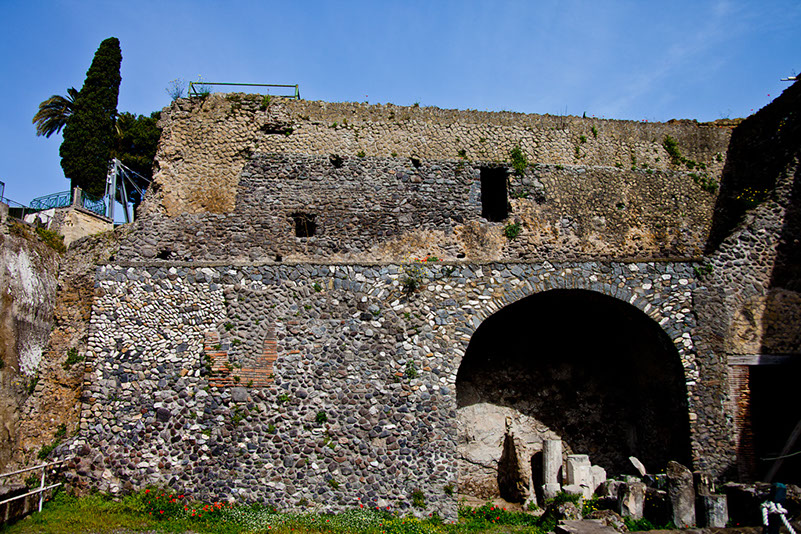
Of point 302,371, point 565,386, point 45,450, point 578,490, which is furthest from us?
point 565,386

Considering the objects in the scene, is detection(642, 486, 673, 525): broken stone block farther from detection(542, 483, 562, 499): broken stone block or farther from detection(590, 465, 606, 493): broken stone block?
detection(542, 483, 562, 499): broken stone block

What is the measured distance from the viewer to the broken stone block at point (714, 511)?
932 cm

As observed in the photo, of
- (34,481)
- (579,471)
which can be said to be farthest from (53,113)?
(579,471)

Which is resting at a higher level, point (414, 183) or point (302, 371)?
point (414, 183)

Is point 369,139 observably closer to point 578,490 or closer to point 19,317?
point 19,317

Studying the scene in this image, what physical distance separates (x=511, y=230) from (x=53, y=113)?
72.3 ft

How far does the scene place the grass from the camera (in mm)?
8836

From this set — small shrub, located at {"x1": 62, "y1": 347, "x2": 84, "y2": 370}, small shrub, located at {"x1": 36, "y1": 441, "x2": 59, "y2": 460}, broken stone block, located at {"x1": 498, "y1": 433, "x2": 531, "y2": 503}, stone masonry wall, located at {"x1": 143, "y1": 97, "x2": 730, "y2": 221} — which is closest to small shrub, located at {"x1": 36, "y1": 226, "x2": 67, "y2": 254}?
stone masonry wall, located at {"x1": 143, "y1": 97, "x2": 730, "y2": 221}

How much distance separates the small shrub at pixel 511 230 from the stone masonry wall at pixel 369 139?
7.02 ft

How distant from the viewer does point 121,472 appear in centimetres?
989

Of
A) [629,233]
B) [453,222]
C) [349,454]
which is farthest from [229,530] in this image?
[629,233]

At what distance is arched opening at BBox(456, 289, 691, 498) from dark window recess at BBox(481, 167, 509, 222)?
13.7ft

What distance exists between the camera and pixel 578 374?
1300cm

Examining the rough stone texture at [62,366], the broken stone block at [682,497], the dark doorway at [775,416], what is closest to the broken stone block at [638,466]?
the broken stone block at [682,497]
